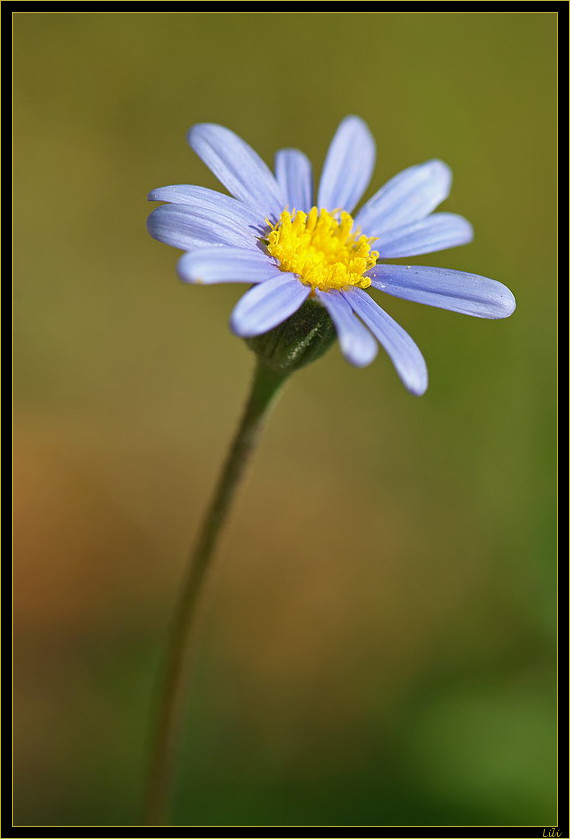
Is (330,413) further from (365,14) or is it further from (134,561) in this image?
(365,14)

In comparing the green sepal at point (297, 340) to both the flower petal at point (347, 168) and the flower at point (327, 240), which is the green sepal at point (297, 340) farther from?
the flower petal at point (347, 168)

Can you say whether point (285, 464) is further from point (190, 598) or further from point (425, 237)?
point (425, 237)

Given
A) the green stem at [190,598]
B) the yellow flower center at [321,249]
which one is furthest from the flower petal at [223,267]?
the green stem at [190,598]

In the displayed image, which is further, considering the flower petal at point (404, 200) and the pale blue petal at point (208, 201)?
the flower petal at point (404, 200)

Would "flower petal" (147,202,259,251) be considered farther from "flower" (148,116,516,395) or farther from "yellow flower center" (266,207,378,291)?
"yellow flower center" (266,207,378,291)

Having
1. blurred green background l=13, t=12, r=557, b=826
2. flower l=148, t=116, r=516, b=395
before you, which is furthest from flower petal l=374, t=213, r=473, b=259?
blurred green background l=13, t=12, r=557, b=826

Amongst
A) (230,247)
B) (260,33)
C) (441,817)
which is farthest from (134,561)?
(260,33)
